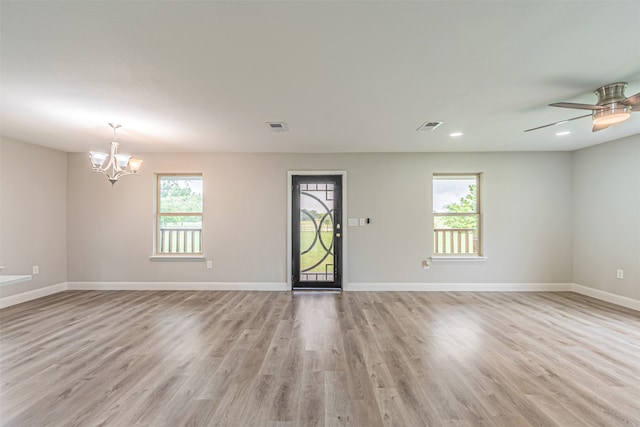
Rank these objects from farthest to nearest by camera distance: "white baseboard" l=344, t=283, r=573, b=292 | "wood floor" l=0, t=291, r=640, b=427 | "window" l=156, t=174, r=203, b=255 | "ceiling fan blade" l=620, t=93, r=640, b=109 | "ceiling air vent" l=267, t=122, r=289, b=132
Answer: "window" l=156, t=174, r=203, b=255, "white baseboard" l=344, t=283, r=573, b=292, "ceiling air vent" l=267, t=122, r=289, b=132, "ceiling fan blade" l=620, t=93, r=640, b=109, "wood floor" l=0, t=291, r=640, b=427

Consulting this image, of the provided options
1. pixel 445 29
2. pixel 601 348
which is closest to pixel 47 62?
pixel 445 29

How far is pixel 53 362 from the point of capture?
2457 millimetres

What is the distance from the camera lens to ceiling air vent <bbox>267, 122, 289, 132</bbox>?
11.1ft

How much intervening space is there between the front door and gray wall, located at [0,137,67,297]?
13.4 feet

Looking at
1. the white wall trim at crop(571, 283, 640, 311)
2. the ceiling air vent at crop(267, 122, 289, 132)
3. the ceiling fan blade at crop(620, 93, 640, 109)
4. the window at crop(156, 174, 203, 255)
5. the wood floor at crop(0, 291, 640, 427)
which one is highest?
the ceiling air vent at crop(267, 122, 289, 132)

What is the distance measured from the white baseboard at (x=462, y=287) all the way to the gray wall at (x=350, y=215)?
10cm

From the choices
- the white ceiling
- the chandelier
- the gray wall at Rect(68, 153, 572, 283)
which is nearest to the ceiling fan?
the white ceiling

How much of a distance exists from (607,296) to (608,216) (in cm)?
125

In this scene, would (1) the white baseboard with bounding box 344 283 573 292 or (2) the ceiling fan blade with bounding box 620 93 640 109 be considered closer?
(2) the ceiling fan blade with bounding box 620 93 640 109

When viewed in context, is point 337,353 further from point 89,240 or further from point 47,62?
point 89,240

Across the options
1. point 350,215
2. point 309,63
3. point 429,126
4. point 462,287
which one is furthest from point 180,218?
point 462,287

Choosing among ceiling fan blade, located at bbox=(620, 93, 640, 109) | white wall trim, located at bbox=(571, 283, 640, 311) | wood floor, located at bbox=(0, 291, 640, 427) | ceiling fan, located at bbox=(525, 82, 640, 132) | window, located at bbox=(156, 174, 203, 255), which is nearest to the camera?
wood floor, located at bbox=(0, 291, 640, 427)

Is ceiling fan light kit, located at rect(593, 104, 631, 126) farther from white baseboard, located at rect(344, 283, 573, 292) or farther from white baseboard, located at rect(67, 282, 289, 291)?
white baseboard, located at rect(67, 282, 289, 291)

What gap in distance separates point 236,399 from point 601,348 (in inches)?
137
